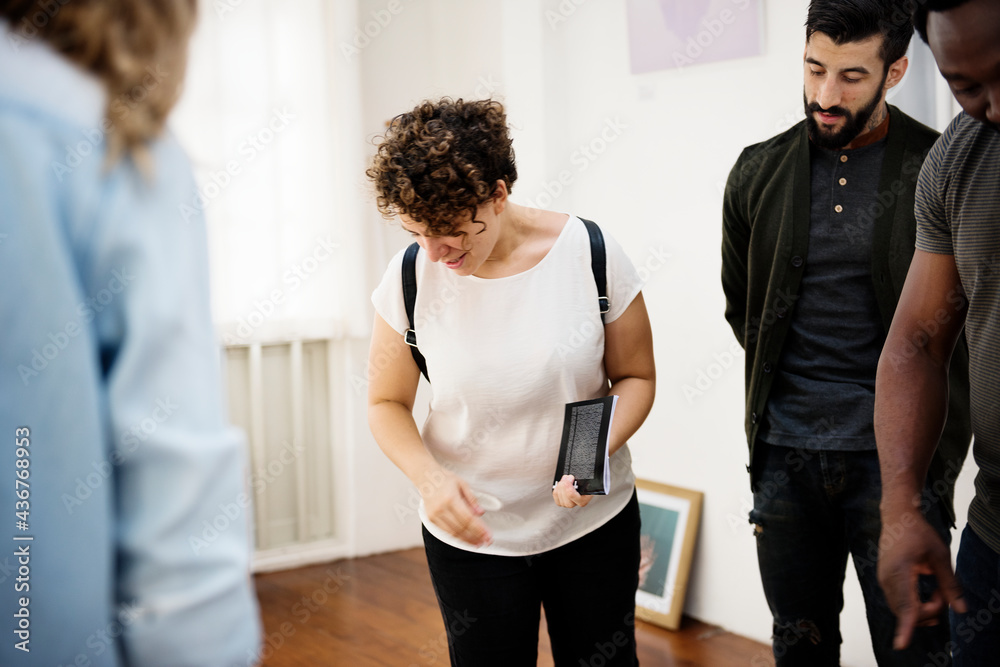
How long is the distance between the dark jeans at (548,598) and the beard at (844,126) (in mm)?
874

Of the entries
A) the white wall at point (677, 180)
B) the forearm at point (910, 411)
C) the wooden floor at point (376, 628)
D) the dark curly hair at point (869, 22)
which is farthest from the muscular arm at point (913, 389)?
the wooden floor at point (376, 628)

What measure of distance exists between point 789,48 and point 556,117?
1040mm

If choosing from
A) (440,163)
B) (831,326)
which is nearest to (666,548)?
(831,326)

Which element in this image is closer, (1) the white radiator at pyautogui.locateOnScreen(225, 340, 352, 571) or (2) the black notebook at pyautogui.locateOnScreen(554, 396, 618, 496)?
(2) the black notebook at pyautogui.locateOnScreen(554, 396, 618, 496)

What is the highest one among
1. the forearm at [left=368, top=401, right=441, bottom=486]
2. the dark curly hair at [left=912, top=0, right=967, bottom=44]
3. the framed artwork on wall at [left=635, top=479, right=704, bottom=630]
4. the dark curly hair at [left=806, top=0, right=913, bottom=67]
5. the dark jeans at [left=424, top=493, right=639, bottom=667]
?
the dark curly hair at [left=806, top=0, right=913, bottom=67]

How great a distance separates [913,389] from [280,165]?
2.87 meters

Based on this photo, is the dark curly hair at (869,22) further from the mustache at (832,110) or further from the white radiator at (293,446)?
the white radiator at (293,446)

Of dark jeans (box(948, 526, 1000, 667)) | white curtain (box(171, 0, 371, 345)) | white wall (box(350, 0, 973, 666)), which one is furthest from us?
white curtain (box(171, 0, 371, 345))

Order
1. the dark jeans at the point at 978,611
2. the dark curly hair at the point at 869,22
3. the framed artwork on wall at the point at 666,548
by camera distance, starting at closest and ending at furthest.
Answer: the dark jeans at the point at 978,611, the dark curly hair at the point at 869,22, the framed artwork on wall at the point at 666,548

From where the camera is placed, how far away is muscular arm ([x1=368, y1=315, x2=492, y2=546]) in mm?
1344

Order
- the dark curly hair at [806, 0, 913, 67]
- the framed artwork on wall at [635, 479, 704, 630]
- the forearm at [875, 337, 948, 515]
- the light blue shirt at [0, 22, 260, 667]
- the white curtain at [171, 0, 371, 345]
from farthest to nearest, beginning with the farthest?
1. the white curtain at [171, 0, 371, 345]
2. the framed artwork on wall at [635, 479, 704, 630]
3. the dark curly hair at [806, 0, 913, 67]
4. the forearm at [875, 337, 948, 515]
5. the light blue shirt at [0, 22, 260, 667]

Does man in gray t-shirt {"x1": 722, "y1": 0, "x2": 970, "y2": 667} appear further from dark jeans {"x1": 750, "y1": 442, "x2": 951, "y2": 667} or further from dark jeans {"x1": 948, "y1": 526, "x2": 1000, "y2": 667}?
dark jeans {"x1": 948, "y1": 526, "x2": 1000, "y2": 667}

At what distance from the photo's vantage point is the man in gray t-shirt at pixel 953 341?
107 centimetres

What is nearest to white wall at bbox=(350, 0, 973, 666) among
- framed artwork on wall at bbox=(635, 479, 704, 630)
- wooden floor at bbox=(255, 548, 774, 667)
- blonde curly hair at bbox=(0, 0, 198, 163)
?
framed artwork on wall at bbox=(635, 479, 704, 630)
